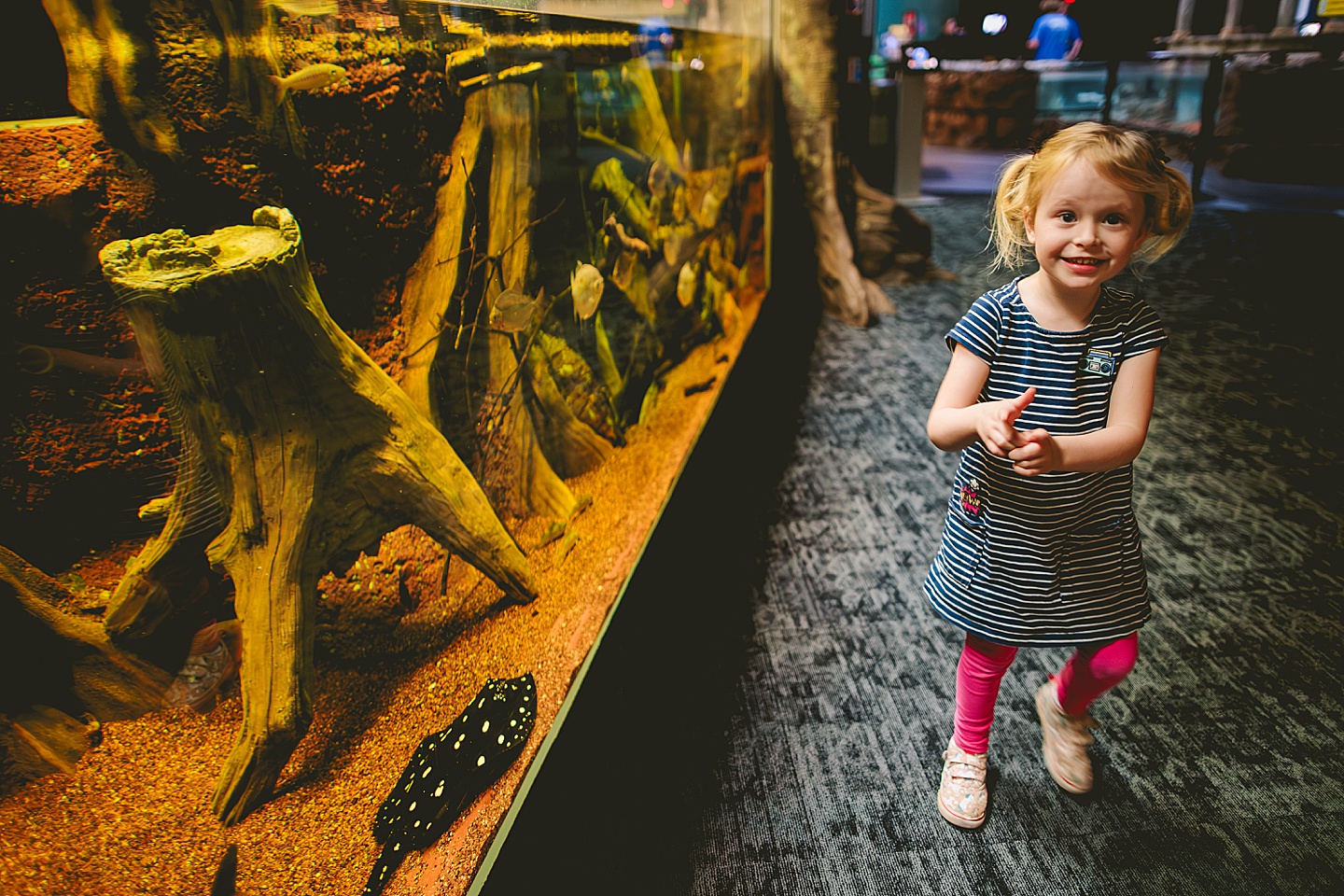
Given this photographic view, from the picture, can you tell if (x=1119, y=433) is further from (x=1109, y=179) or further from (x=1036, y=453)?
(x=1109, y=179)

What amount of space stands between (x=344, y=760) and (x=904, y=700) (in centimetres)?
126

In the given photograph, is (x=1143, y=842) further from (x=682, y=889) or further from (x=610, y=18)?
(x=610, y=18)

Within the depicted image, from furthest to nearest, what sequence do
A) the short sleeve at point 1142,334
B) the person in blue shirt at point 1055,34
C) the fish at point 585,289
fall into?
the person in blue shirt at point 1055,34, the fish at point 585,289, the short sleeve at point 1142,334

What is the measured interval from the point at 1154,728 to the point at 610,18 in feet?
6.98

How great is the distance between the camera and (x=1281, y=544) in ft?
7.51

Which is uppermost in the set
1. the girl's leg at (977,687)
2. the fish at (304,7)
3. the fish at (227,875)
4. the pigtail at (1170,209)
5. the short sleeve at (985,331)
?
the fish at (304,7)

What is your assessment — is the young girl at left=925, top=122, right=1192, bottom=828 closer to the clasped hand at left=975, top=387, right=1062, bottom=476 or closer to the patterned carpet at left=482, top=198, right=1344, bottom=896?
the clasped hand at left=975, top=387, right=1062, bottom=476

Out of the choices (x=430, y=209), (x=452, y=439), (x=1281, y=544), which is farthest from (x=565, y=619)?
(x=1281, y=544)

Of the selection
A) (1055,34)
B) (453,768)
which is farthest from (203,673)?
(1055,34)

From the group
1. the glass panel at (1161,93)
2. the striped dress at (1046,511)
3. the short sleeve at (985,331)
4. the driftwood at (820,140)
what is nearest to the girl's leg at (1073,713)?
the striped dress at (1046,511)

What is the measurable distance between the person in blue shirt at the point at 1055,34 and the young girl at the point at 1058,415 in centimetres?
731

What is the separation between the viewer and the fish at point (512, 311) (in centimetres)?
144

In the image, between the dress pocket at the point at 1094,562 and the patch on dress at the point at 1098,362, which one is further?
the dress pocket at the point at 1094,562

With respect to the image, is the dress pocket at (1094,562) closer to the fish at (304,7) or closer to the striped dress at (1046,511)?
the striped dress at (1046,511)
